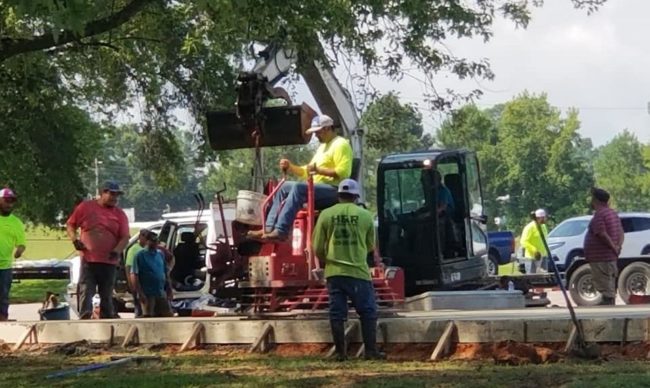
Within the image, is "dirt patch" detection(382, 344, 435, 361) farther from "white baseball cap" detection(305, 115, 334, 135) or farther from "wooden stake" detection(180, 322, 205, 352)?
"white baseball cap" detection(305, 115, 334, 135)

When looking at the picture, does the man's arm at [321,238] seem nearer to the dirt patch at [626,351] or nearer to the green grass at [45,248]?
the dirt patch at [626,351]

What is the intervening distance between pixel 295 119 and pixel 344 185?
2.62 metres

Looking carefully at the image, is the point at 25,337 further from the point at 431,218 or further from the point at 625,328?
the point at 625,328

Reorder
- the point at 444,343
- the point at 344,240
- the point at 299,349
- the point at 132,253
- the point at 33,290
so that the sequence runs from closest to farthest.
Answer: the point at 444,343 → the point at 344,240 → the point at 299,349 → the point at 132,253 → the point at 33,290

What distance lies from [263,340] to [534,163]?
69.7m

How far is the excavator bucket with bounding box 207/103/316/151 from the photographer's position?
13688mm

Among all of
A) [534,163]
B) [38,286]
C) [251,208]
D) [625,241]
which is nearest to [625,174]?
[534,163]

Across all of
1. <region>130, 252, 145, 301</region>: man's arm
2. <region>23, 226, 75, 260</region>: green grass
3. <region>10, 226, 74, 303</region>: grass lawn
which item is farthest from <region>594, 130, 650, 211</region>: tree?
<region>130, 252, 145, 301</region>: man's arm

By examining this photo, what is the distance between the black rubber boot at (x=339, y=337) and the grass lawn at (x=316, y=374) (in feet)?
0.63

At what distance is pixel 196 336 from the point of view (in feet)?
40.8

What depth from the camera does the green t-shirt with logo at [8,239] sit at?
14961 mm

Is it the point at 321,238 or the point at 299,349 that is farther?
the point at 299,349

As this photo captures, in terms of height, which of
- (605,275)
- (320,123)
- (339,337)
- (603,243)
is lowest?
(339,337)

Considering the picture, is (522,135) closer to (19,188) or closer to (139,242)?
(19,188)
